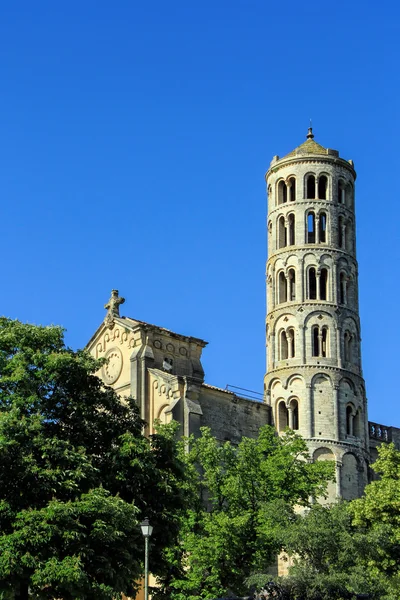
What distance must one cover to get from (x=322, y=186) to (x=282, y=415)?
15437mm

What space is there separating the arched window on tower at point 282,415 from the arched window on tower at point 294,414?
1.74ft

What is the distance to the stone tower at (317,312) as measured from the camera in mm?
63156

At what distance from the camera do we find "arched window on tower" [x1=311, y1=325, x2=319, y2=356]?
64875 millimetres

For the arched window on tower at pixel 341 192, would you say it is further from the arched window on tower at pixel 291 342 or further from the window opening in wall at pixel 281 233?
the arched window on tower at pixel 291 342

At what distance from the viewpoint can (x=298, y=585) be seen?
128 feet

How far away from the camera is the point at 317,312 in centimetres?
6531

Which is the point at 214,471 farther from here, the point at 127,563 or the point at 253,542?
the point at 127,563

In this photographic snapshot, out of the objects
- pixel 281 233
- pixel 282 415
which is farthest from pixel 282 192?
pixel 282 415

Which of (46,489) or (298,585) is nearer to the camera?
(46,489)

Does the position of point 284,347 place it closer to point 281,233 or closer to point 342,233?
point 281,233

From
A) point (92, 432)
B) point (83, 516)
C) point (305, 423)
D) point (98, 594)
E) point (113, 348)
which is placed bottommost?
point (98, 594)

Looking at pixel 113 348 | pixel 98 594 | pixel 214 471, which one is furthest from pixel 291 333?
pixel 98 594

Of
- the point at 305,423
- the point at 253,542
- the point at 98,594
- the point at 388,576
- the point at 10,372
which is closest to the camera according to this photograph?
the point at 98,594

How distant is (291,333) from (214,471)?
1856 centimetres
